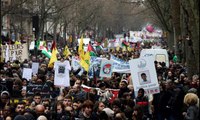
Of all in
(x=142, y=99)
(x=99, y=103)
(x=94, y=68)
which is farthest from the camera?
(x=94, y=68)

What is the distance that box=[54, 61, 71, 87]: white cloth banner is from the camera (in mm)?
17406

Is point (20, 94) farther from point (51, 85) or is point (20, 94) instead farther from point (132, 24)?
point (132, 24)

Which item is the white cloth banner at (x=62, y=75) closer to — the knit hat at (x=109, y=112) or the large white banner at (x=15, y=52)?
the knit hat at (x=109, y=112)

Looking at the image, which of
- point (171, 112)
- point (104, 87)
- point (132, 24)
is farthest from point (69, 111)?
point (132, 24)

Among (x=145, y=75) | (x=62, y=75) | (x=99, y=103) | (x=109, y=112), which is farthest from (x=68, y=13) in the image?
(x=109, y=112)

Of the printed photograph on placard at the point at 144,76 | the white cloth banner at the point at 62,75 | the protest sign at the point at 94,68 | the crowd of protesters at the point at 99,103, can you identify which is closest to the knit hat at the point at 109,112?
the crowd of protesters at the point at 99,103

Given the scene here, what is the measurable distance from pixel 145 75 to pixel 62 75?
3.59 m

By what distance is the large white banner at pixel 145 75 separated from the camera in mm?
14547

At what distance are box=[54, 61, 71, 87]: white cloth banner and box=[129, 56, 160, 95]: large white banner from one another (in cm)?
303

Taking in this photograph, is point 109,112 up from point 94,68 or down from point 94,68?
down

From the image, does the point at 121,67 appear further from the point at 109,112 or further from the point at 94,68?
the point at 109,112

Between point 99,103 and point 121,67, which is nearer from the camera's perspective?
point 99,103

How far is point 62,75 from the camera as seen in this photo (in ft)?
58.0

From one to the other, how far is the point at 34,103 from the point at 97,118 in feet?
7.82
